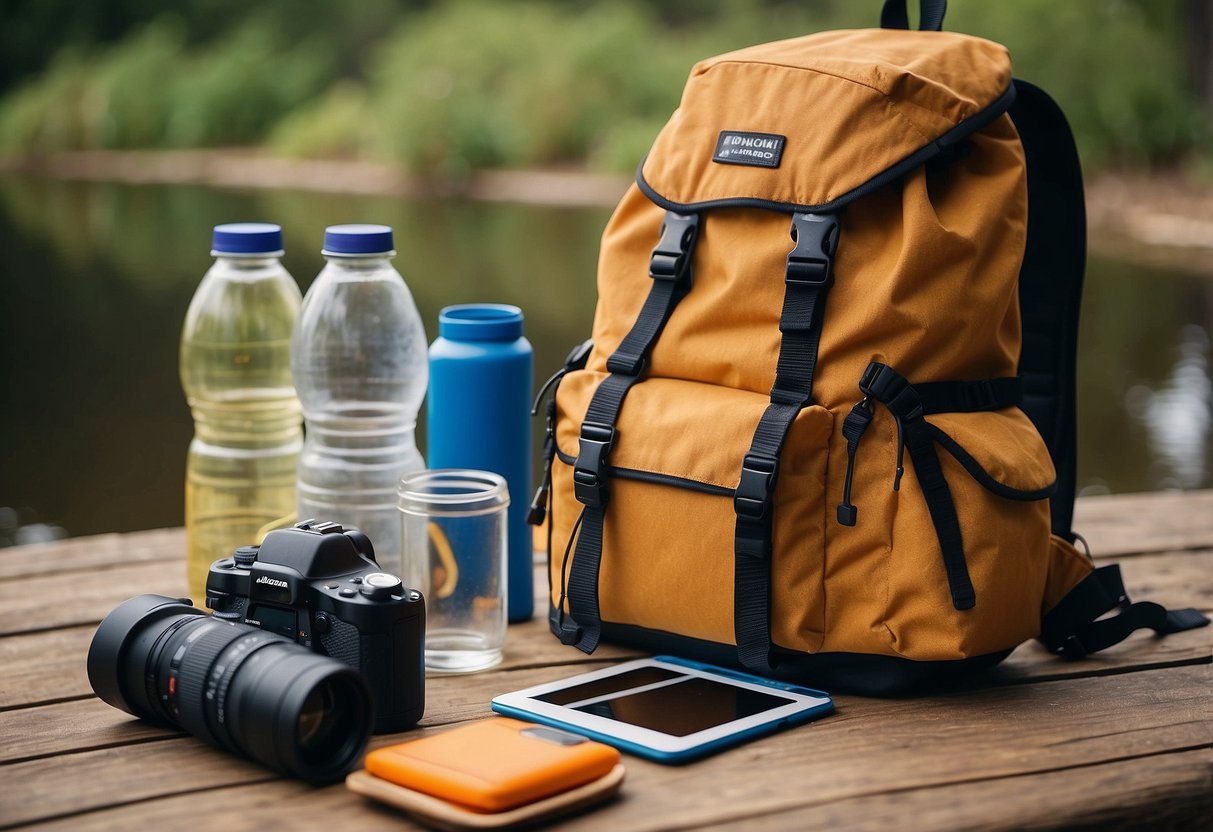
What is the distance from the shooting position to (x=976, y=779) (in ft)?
3.44

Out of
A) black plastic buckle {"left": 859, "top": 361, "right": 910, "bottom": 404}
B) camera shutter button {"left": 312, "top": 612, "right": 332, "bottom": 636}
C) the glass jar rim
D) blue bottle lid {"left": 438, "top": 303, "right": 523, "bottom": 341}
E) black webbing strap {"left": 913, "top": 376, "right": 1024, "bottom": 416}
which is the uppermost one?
blue bottle lid {"left": 438, "top": 303, "right": 523, "bottom": 341}

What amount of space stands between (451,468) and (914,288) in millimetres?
528

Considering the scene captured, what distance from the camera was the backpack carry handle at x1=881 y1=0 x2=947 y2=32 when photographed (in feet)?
4.56

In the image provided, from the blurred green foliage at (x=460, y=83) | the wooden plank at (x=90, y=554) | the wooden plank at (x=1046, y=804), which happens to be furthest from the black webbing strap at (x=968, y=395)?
the blurred green foliage at (x=460, y=83)

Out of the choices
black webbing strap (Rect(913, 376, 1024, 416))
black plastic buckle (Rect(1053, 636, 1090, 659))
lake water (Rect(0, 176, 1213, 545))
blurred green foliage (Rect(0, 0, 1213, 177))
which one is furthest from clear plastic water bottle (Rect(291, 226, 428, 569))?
blurred green foliage (Rect(0, 0, 1213, 177))

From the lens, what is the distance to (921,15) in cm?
141

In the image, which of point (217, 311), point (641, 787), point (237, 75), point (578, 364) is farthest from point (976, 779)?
point (237, 75)

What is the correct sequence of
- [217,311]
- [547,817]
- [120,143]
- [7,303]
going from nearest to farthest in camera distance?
[547,817] < [217,311] < [7,303] < [120,143]

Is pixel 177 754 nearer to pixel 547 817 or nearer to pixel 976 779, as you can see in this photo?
pixel 547 817

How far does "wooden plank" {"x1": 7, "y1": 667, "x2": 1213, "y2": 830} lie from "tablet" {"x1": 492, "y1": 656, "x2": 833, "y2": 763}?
0.05ft

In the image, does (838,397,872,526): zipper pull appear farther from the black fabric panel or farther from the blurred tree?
the blurred tree

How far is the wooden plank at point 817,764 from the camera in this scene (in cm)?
100

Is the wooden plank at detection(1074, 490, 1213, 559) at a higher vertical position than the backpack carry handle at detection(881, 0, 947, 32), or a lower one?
lower

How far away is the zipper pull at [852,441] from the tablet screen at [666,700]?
17 centimetres
